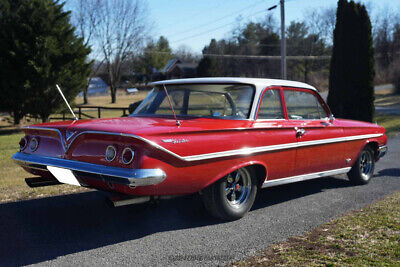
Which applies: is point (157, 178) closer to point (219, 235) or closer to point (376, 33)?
point (219, 235)

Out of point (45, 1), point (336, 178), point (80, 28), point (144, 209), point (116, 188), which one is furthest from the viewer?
point (80, 28)

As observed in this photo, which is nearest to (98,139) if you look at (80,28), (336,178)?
(336,178)

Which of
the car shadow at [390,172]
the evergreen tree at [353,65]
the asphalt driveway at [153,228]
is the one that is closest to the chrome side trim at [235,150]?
the asphalt driveway at [153,228]

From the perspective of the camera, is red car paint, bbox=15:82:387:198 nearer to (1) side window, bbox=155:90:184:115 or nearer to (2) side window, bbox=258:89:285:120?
(2) side window, bbox=258:89:285:120

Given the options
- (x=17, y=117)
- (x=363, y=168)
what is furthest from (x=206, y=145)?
(x=17, y=117)

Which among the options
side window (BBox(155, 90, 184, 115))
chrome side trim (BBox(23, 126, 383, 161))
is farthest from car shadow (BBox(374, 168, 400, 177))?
side window (BBox(155, 90, 184, 115))

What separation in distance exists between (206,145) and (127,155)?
818 millimetres

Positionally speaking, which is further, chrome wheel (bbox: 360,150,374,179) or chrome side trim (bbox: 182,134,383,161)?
chrome wheel (bbox: 360,150,374,179)

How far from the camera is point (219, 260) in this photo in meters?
3.43

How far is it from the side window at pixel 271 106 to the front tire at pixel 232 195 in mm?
728

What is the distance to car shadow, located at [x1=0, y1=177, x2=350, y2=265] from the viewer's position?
12.2 feet

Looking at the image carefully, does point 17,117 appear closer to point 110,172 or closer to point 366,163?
point 366,163

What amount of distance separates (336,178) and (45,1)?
53.7 feet

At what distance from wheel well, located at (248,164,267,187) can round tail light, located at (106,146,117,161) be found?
1.70 meters
